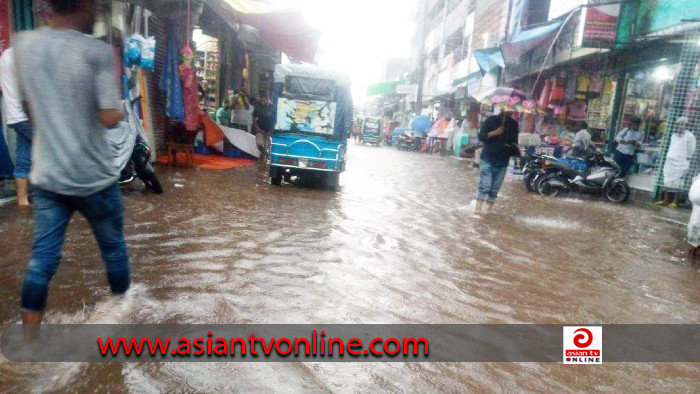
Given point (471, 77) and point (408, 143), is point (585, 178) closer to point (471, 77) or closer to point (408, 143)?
point (471, 77)

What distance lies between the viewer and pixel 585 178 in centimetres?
1083

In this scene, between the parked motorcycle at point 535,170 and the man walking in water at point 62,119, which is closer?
the man walking in water at point 62,119

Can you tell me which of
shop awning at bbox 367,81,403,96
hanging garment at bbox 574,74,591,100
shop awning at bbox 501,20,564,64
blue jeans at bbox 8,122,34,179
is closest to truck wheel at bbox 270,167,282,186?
blue jeans at bbox 8,122,34,179

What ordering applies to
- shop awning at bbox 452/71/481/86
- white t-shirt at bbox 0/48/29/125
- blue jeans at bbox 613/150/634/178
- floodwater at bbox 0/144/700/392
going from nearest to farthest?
1. floodwater at bbox 0/144/700/392
2. white t-shirt at bbox 0/48/29/125
3. blue jeans at bbox 613/150/634/178
4. shop awning at bbox 452/71/481/86

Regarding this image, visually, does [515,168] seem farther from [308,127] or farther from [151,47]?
[151,47]

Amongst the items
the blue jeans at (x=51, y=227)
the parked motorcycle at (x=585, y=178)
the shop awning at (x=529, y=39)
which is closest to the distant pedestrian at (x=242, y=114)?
the parked motorcycle at (x=585, y=178)

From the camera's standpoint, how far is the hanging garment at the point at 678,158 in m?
9.19

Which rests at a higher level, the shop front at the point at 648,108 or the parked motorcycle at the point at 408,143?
the shop front at the point at 648,108

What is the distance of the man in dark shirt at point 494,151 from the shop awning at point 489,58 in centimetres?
896

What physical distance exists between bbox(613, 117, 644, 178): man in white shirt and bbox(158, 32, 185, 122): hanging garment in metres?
10.0

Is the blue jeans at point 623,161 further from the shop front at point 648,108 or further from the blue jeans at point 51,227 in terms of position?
the blue jeans at point 51,227

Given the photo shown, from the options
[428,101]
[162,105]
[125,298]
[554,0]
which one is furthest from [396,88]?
[125,298]

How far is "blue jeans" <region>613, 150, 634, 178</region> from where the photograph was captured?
11.5 m

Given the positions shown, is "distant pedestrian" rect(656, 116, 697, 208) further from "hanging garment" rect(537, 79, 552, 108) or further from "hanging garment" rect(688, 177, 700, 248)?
"hanging garment" rect(537, 79, 552, 108)
